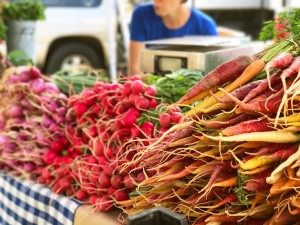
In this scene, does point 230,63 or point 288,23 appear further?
point 288,23

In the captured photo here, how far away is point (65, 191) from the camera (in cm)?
225

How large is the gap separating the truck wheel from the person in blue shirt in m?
4.75

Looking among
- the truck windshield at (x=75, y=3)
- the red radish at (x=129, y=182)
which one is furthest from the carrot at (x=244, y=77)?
the truck windshield at (x=75, y=3)

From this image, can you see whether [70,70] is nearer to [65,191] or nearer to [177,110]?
[65,191]

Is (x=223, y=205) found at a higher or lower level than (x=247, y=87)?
lower

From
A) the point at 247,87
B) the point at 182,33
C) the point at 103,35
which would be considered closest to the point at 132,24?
the point at 182,33

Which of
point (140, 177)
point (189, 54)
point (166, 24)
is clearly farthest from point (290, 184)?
point (166, 24)

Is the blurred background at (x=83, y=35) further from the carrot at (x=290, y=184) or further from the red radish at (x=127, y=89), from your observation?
the carrot at (x=290, y=184)

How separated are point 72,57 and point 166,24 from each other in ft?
17.0

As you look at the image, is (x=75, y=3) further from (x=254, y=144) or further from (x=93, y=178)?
(x=254, y=144)

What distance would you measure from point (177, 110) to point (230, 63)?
1.31ft

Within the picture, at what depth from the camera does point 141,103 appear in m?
2.06

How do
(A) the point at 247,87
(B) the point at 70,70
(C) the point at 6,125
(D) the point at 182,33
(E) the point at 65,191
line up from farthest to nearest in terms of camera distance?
(D) the point at 182,33
(B) the point at 70,70
(C) the point at 6,125
(E) the point at 65,191
(A) the point at 247,87

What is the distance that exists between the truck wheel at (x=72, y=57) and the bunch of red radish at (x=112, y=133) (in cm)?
622
